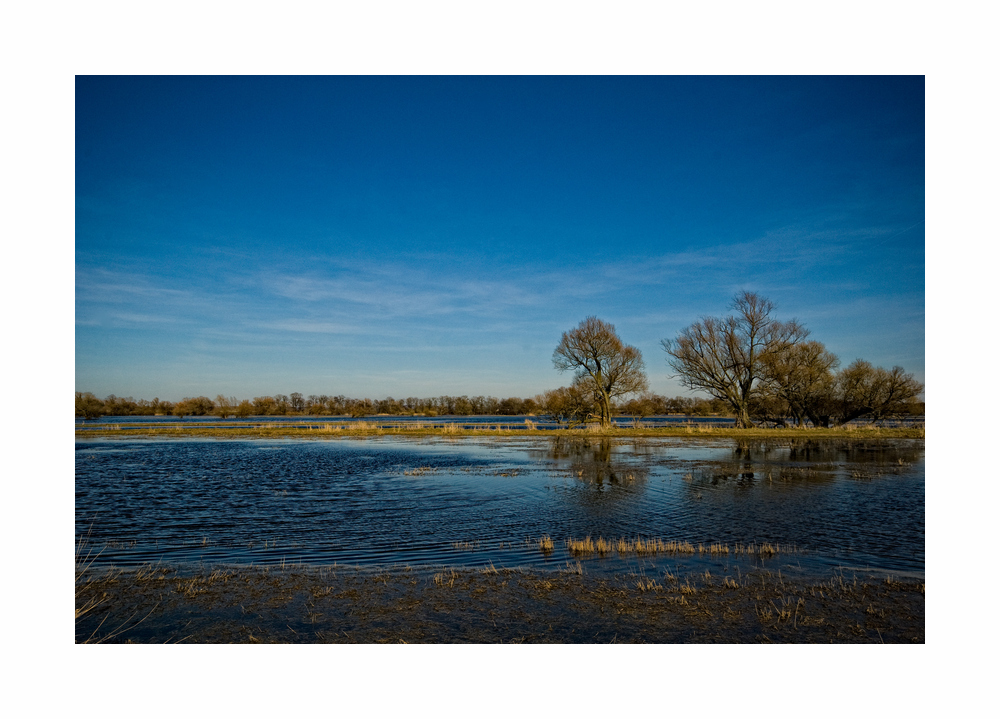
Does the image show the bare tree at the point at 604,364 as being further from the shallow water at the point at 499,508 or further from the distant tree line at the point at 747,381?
the shallow water at the point at 499,508

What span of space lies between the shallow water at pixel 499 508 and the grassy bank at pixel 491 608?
1.12m

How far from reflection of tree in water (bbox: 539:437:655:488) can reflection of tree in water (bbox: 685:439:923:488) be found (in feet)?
9.40

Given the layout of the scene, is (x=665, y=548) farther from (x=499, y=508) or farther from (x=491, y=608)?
(x=499, y=508)

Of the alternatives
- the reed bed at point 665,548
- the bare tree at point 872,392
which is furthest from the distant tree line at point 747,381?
the reed bed at point 665,548

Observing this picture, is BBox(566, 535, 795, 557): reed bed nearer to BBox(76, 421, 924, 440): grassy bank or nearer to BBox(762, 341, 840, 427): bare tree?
BBox(76, 421, 924, 440): grassy bank

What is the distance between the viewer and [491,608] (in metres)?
8.53

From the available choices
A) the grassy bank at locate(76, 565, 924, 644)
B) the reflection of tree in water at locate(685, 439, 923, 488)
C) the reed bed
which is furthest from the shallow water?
the grassy bank at locate(76, 565, 924, 644)

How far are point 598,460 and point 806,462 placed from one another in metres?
10.9

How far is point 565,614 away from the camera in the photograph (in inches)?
325

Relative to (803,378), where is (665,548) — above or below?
below

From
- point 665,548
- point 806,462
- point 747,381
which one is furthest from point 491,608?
point 747,381

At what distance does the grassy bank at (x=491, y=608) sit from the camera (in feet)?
25.2

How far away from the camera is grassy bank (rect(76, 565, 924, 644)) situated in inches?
302
